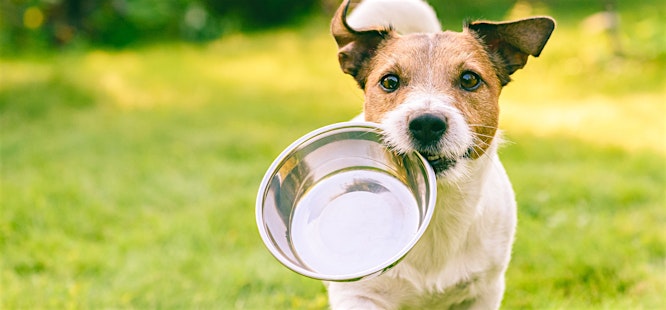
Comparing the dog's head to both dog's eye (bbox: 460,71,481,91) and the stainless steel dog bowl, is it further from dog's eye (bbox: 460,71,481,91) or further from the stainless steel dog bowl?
the stainless steel dog bowl

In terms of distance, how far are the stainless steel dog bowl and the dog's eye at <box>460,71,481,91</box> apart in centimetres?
43

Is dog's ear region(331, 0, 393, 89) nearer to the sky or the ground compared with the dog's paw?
nearer to the sky

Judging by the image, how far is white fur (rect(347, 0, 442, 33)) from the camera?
462 cm

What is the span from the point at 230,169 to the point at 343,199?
3669mm

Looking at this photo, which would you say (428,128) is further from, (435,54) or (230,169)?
(230,169)

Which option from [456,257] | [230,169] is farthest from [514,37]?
[230,169]

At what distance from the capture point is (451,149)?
3006 millimetres

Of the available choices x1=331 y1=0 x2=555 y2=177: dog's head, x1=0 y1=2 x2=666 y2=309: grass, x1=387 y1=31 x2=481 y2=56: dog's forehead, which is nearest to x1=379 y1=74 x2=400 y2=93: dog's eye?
x1=331 y1=0 x2=555 y2=177: dog's head

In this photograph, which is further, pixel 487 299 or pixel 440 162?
pixel 487 299

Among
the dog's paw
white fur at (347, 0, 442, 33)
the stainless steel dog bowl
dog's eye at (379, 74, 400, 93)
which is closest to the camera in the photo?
the stainless steel dog bowl

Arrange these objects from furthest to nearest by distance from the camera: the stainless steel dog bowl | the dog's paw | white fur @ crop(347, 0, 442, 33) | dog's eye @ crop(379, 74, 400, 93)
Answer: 1. white fur @ crop(347, 0, 442, 33)
2. dog's eye @ crop(379, 74, 400, 93)
3. the dog's paw
4. the stainless steel dog bowl

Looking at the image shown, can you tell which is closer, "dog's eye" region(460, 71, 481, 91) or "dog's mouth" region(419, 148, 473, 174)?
"dog's mouth" region(419, 148, 473, 174)

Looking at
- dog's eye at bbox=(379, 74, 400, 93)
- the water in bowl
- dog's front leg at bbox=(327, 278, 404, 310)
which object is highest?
dog's eye at bbox=(379, 74, 400, 93)

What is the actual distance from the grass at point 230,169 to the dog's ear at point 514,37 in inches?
60.3
